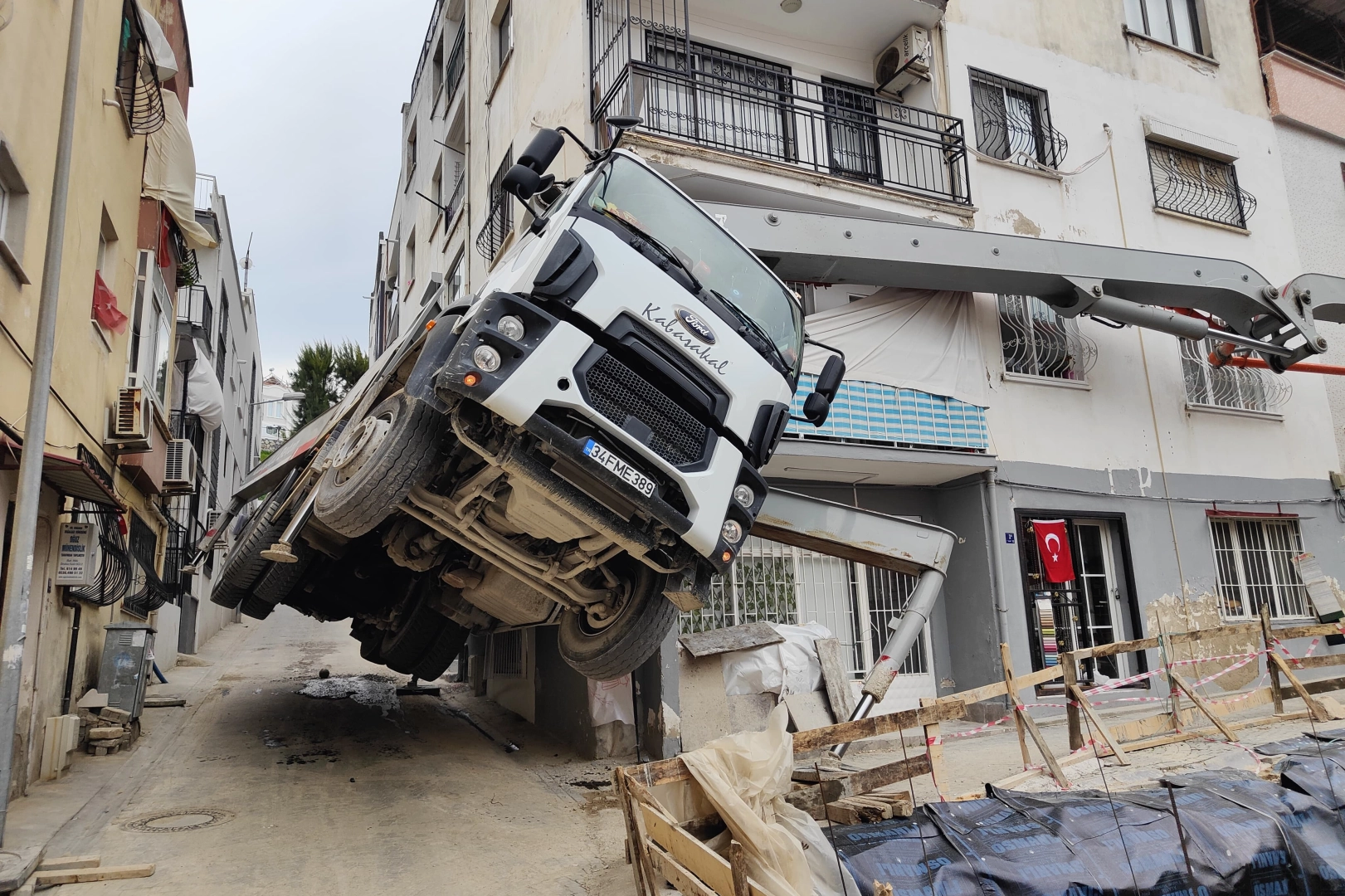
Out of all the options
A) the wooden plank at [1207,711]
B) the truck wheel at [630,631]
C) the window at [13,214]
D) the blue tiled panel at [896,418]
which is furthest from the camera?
the blue tiled panel at [896,418]

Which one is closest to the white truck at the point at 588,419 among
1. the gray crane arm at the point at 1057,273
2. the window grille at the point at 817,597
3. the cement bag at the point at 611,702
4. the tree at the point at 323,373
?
the cement bag at the point at 611,702

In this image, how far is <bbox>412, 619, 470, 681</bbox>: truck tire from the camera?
819 cm

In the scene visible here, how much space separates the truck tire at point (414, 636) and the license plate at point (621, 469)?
3647mm

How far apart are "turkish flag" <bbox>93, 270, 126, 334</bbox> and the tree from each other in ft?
77.0

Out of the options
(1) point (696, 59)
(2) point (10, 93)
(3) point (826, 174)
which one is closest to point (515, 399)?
(2) point (10, 93)

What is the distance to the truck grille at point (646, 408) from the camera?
4.61 meters

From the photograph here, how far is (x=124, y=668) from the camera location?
8641 mm

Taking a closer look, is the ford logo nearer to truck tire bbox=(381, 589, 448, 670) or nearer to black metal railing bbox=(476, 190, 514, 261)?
truck tire bbox=(381, 589, 448, 670)

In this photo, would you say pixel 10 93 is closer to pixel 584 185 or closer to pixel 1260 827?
pixel 584 185

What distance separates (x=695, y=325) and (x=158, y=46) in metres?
8.69

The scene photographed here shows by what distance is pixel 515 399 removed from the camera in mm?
4375

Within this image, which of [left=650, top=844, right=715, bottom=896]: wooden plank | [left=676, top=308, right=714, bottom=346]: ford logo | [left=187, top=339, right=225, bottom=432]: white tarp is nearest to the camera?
[left=650, top=844, right=715, bottom=896]: wooden plank

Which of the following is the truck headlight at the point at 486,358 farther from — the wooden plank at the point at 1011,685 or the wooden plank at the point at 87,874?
the wooden plank at the point at 1011,685

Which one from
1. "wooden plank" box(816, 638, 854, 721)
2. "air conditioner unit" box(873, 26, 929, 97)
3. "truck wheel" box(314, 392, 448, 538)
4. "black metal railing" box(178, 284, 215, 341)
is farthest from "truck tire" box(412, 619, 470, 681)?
"black metal railing" box(178, 284, 215, 341)
